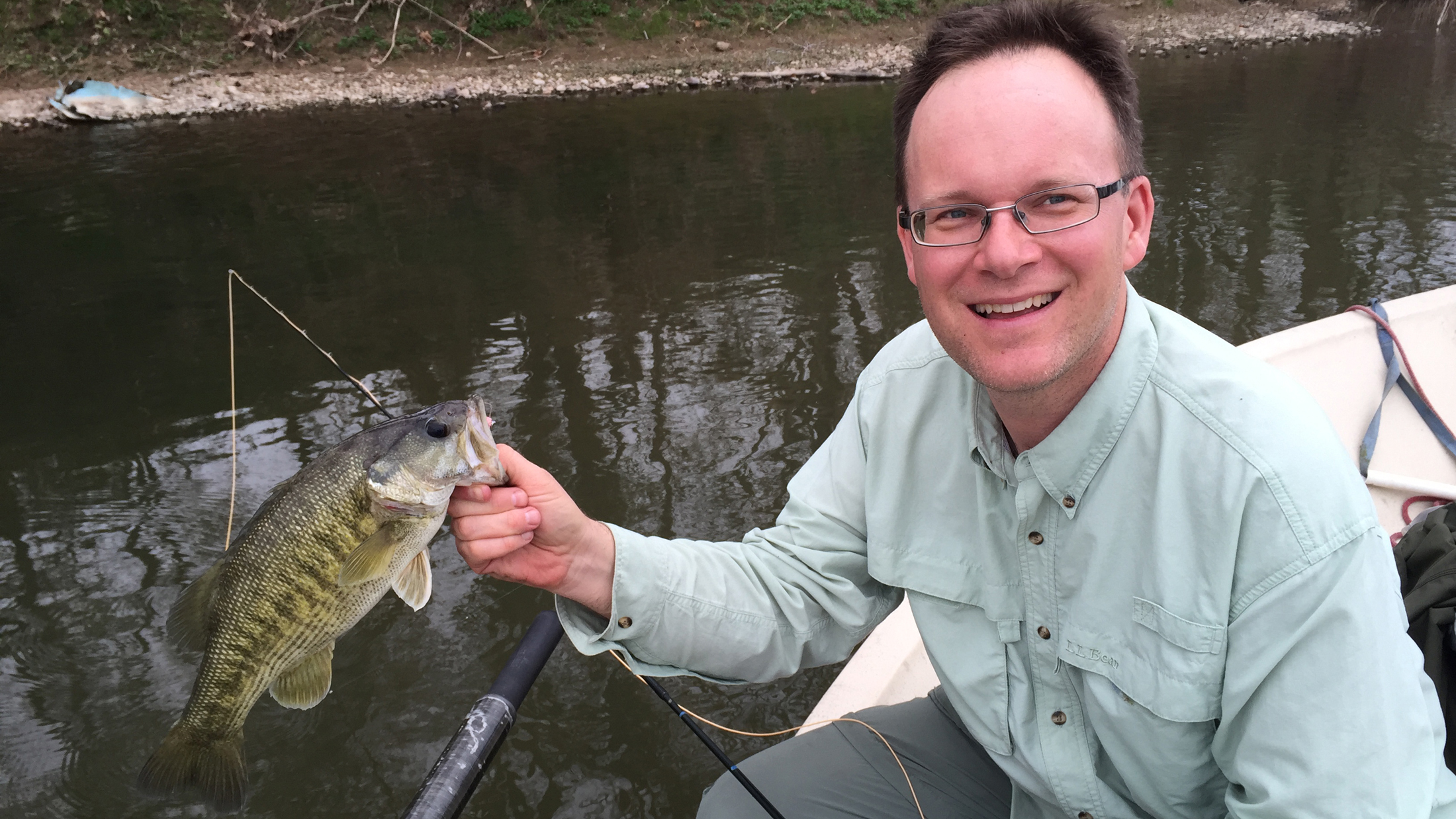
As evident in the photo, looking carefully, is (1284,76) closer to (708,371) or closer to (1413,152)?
(1413,152)

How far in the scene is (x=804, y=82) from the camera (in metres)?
21.3

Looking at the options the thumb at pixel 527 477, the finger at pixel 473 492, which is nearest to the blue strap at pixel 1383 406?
the thumb at pixel 527 477

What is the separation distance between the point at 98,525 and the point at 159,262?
608cm

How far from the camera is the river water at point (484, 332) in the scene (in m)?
4.16

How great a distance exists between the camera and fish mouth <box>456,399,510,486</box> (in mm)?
1893

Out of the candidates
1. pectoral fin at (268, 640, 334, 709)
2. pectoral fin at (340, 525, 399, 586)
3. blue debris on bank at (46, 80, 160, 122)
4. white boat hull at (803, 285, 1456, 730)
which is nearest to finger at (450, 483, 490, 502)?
pectoral fin at (340, 525, 399, 586)

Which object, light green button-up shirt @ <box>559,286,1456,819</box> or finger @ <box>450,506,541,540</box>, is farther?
finger @ <box>450,506,541,540</box>

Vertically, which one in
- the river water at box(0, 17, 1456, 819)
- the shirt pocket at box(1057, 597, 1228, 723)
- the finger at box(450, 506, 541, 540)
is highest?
the finger at box(450, 506, 541, 540)

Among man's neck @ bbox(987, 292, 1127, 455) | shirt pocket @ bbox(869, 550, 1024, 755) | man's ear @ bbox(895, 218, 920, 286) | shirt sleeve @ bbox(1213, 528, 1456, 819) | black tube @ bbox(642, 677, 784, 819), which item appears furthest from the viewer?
black tube @ bbox(642, 677, 784, 819)

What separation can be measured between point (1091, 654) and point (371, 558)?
146 centimetres

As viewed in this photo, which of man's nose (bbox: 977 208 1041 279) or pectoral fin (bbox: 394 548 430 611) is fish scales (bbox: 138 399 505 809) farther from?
man's nose (bbox: 977 208 1041 279)

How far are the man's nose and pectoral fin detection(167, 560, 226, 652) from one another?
5.60ft

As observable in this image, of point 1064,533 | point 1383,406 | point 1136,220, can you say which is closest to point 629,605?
point 1064,533

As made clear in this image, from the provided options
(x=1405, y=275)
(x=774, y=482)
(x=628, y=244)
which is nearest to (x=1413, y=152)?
(x=1405, y=275)
